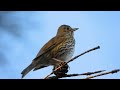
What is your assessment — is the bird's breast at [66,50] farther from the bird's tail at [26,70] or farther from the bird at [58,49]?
the bird's tail at [26,70]

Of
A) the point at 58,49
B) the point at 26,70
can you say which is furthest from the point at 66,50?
the point at 26,70

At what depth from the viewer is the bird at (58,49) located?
1.16m

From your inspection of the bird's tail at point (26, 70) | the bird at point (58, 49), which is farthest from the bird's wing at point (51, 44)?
the bird's tail at point (26, 70)

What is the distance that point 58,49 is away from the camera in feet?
4.45

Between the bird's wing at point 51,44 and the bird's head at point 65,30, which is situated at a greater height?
the bird's head at point 65,30

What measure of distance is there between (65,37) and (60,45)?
140mm

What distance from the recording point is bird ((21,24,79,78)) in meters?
1.16

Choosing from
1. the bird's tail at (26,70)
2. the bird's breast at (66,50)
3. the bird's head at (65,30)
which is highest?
the bird's head at (65,30)

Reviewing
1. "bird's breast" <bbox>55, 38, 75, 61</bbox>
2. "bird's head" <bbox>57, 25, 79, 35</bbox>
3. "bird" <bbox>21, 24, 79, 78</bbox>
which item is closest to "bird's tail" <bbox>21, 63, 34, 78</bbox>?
"bird" <bbox>21, 24, 79, 78</bbox>

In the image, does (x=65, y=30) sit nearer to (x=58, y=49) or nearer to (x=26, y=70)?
(x=58, y=49)

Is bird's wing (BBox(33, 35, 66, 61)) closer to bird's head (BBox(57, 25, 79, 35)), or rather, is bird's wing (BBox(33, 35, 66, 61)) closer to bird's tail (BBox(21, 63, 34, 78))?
bird's head (BBox(57, 25, 79, 35))
